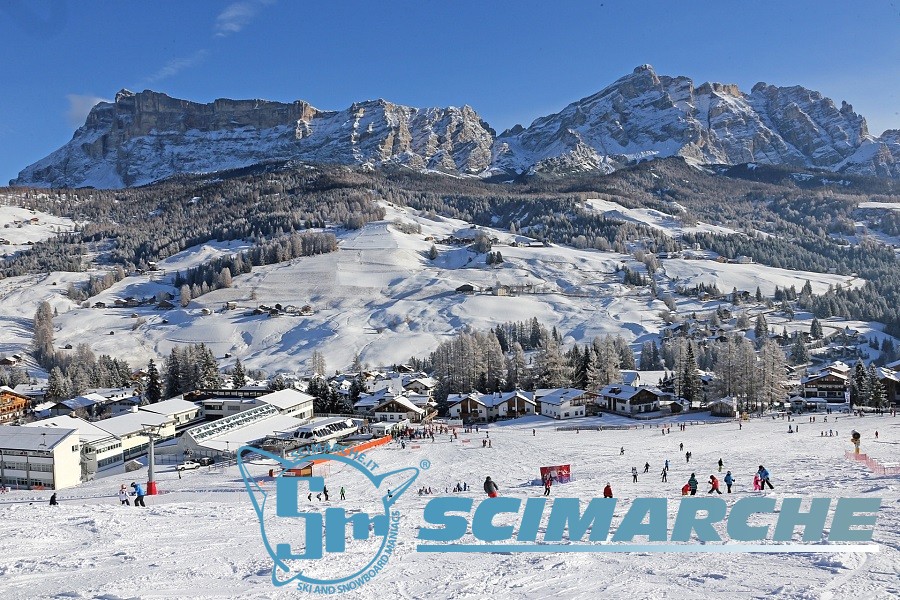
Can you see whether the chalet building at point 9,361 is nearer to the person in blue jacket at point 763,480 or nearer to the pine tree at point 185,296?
the pine tree at point 185,296

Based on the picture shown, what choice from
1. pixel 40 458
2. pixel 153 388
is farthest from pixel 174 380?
pixel 40 458

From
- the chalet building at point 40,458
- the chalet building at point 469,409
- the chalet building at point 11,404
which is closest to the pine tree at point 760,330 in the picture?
the chalet building at point 469,409

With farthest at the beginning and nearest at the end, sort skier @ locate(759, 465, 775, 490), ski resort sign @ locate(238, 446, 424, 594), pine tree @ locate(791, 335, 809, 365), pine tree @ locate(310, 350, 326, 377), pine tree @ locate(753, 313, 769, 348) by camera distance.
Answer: pine tree @ locate(753, 313, 769, 348)
pine tree @ locate(310, 350, 326, 377)
pine tree @ locate(791, 335, 809, 365)
skier @ locate(759, 465, 775, 490)
ski resort sign @ locate(238, 446, 424, 594)

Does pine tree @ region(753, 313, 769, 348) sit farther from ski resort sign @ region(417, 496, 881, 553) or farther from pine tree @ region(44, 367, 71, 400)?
pine tree @ region(44, 367, 71, 400)

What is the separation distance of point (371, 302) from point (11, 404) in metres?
70.7

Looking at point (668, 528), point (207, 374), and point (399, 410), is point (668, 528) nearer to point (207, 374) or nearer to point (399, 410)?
point (399, 410)

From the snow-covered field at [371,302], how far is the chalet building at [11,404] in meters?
28.7

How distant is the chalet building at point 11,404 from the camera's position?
70.9m

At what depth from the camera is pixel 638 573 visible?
1181 cm

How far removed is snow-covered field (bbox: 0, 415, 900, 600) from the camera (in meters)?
11.3

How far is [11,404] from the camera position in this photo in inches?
2894

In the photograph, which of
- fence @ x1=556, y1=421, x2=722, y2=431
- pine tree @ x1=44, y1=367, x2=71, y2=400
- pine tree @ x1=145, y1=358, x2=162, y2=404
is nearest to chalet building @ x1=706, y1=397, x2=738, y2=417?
fence @ x1=556, y1=421, x2=722, y2=431

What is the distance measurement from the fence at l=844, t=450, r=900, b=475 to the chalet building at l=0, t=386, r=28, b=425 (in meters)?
75.3

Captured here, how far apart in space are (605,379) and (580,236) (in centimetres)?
13169
